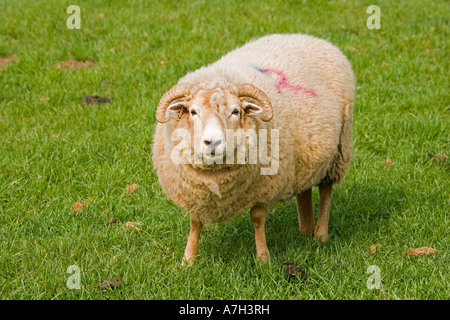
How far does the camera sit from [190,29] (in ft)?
27.8

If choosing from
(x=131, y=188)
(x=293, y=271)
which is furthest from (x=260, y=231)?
(x=131, y=188)

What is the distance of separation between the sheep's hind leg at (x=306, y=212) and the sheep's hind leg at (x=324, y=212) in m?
0.07

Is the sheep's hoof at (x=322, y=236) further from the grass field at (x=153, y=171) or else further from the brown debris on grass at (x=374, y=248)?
the brown debris on grass at (x=374, y=248)

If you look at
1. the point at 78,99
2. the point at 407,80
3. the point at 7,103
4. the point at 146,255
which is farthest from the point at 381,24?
the point at 146,255

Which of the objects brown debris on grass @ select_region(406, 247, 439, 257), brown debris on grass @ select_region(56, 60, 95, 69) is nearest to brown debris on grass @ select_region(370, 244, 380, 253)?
brown debris on grass @ select_region(406, 247, 439, 257)

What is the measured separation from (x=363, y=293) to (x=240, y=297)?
722mm

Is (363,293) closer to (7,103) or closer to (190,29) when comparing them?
(7,103)

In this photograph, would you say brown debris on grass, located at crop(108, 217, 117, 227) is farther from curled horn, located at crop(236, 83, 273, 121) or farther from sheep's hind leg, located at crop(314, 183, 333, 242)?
curled horn, located at crop(236, 83, 273, 121)

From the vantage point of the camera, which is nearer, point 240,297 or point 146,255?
point 240,297

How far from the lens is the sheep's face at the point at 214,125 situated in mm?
3598

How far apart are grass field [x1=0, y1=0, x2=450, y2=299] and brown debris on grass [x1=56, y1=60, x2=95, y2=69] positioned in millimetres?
67

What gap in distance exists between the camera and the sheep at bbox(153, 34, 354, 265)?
380 cm

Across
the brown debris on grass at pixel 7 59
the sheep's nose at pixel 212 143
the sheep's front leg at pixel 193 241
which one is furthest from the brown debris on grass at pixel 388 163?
the brown debris on grass at pixel 7 59

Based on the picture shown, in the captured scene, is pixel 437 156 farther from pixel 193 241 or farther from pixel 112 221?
pixel 112 221
